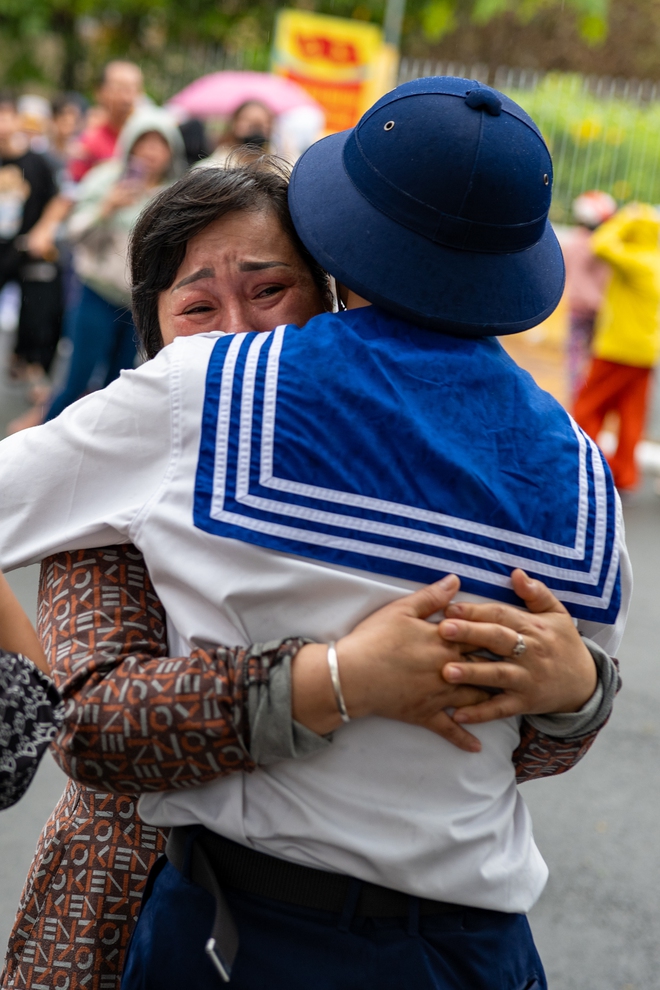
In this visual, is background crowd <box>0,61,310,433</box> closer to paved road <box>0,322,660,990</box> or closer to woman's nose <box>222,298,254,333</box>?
paved road <box>0,322,660,990</box>

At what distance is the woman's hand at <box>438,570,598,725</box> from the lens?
1.24 meters

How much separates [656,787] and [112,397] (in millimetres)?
3303

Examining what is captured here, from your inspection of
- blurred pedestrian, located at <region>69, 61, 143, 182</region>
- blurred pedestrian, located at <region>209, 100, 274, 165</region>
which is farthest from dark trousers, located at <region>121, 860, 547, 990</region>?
blurred pedestrian, located at <region>69, 61, 143, 182</region>


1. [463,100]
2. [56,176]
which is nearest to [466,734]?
[463,100]

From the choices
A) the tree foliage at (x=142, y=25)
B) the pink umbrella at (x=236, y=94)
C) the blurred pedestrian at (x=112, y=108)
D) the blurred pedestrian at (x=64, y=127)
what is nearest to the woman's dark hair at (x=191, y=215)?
the blurred pedestrian at (x=112, y=108)

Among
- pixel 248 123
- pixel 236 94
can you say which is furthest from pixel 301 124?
pixel 248 123

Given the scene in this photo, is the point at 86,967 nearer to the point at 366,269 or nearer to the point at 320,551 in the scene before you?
the point at 320,551

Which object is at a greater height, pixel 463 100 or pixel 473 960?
pixel 463 100

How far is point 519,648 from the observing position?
1.26m

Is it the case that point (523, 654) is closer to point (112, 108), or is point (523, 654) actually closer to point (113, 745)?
point (113, 745)

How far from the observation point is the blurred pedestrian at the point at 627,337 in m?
7.84

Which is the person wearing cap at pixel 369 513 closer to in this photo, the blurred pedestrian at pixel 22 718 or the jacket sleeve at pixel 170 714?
the jacket sleeve at pixel 170 714

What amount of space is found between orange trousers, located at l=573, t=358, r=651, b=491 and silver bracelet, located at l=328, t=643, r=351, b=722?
6.92m

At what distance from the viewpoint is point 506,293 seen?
1.30m
